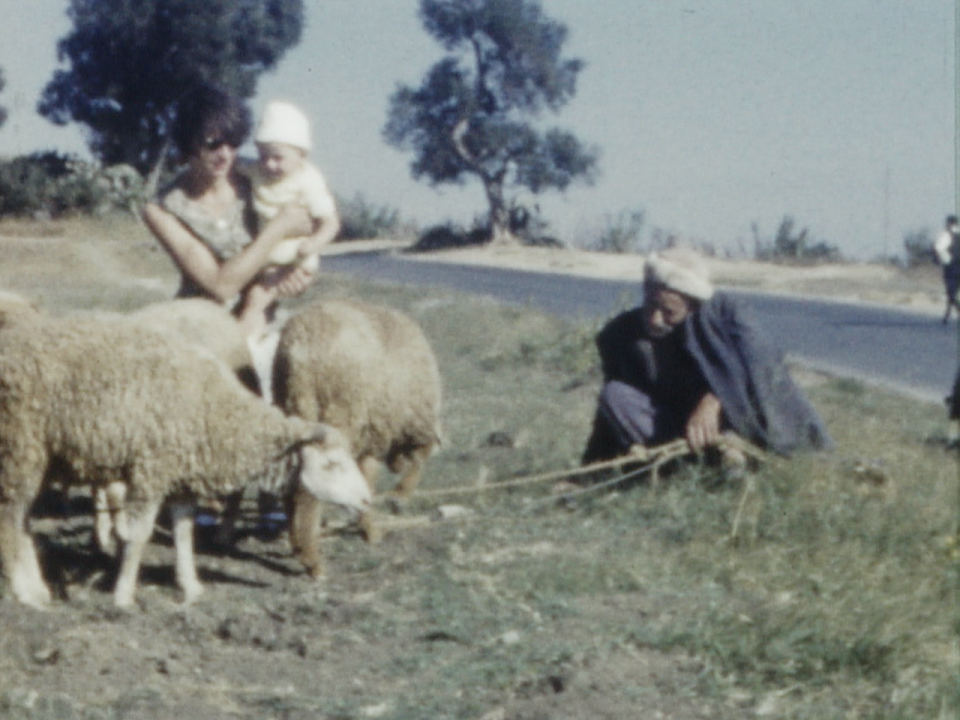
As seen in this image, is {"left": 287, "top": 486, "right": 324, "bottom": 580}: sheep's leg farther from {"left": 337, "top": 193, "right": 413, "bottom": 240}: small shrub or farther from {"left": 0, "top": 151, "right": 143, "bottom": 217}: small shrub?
{"left": 337, "top": 193, "right": 413, "bottom": 240}: small shrub

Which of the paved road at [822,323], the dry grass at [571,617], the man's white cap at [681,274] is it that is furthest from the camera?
the paved road at [822,323]

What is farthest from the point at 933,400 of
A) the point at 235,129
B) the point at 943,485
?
the point at 235,129

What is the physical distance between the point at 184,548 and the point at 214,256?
4.58 ft

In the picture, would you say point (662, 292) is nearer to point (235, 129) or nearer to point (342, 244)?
point (235, 129)

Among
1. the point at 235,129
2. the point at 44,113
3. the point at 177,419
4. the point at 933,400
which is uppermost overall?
the point at 44,113

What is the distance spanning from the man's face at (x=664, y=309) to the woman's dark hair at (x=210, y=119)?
224 centimetres

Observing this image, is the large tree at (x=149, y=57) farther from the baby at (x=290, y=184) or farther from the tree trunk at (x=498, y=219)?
the baby at (x=290, y=184)

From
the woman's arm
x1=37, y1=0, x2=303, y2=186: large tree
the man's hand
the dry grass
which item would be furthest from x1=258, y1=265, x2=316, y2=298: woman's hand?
x1=37, y1=0, x2=303, y2=186: large tree

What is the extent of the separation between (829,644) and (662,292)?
111 inches

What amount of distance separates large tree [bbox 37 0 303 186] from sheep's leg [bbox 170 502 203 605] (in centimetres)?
3000

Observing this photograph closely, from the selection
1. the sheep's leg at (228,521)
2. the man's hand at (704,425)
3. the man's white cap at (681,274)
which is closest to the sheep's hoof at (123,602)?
the sheep's leg at (228,521)

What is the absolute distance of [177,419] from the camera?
225 inches

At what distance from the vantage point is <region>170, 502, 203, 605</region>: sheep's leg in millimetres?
5922

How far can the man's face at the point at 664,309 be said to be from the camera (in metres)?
7.61
